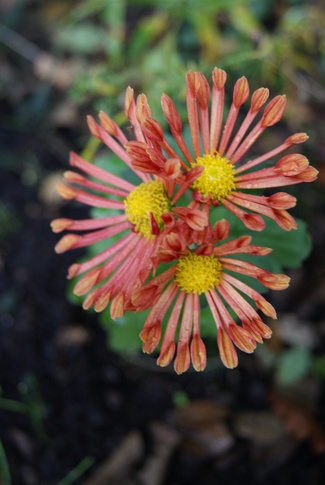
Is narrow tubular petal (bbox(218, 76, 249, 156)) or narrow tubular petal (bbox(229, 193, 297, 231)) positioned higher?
narrow tubular petal (bbox(218, 76, 249, 156))

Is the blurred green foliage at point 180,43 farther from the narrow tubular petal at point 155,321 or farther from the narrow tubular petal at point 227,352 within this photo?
the narrow tubular petal at point 227,352

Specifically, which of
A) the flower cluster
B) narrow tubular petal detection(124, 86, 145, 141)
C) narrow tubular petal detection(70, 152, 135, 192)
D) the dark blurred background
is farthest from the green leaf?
narrow tubular petal detection(124, 86, 145, 141)

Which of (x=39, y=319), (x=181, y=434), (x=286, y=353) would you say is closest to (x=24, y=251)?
(x=39, y=319)

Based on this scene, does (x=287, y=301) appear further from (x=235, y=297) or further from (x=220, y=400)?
(x=235, y=297)

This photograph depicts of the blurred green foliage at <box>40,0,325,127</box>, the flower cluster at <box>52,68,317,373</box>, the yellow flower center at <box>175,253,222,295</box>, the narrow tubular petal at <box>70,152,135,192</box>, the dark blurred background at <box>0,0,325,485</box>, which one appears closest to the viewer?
the flower cluster at <box>52,68,317,373</box>

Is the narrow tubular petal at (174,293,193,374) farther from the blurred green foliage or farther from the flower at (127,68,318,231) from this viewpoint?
the blurred green foliage

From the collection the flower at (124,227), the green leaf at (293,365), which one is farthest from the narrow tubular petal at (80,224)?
the green leaf at (293,365)

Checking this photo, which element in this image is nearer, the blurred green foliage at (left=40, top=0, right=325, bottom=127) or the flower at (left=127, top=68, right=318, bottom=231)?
the flower at (left=127, top=68, right=318, bottom=231)

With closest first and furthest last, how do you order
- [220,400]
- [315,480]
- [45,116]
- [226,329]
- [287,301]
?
1. [226,329]
2. [315,480]
3. [220,400]
4. [287,301]
5. [45,116]
